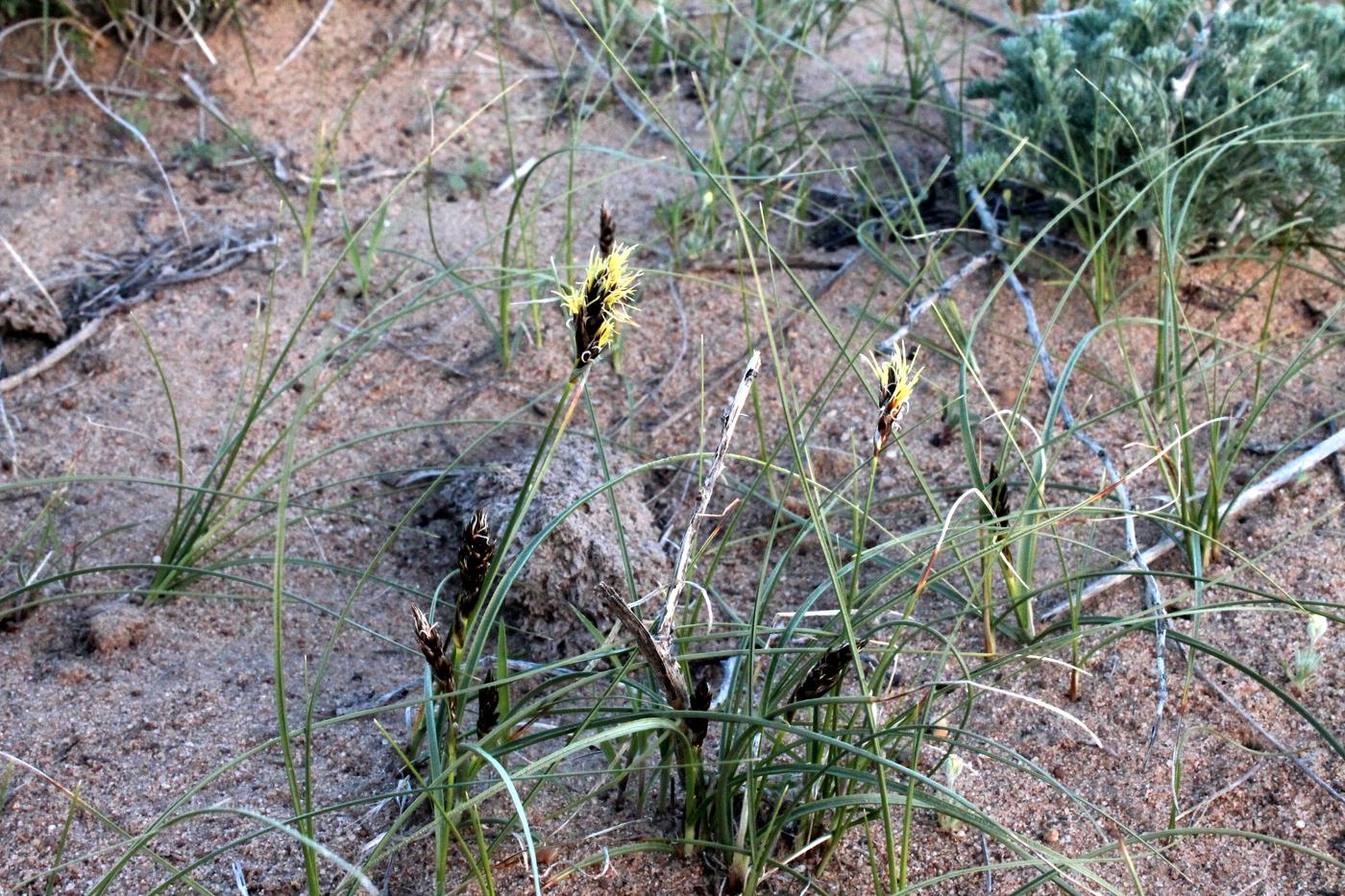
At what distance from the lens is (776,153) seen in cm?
292

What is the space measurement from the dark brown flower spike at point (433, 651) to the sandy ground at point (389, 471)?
31cm

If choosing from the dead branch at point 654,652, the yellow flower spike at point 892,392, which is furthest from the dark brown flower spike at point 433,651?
the yellow flower spike at point 892,392

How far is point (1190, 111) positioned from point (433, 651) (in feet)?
6.57

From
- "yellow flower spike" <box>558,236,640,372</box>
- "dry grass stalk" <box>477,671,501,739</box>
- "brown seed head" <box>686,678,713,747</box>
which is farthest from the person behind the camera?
"dry grass stalk" <box>477,671,501,739</box>

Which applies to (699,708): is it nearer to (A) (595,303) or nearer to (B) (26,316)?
(A) (595,303)

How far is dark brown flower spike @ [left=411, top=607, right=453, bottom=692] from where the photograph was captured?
4.20 feet

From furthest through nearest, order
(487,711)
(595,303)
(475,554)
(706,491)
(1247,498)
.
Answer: (1247,498) → (487,711) → (706,491) → (475,554) → (595,303)

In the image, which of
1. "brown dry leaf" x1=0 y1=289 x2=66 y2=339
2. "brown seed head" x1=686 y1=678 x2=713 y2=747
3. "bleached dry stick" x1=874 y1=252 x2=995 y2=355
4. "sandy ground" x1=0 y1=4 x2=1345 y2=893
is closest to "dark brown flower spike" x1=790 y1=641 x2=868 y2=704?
"brown seed head" x1=686 y1=678 x2=713 y2=747

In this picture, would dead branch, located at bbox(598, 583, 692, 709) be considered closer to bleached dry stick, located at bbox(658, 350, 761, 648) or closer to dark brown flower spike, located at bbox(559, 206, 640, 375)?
bleached dry stick, located at bbox(658, 350, 761, 648)

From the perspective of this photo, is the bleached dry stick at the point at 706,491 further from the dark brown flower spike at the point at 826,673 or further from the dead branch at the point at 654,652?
the dark brown flower spike at the point at 826,673

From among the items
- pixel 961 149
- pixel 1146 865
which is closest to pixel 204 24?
pixel 961 149

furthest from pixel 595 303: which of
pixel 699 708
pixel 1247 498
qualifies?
pixel 1247 498

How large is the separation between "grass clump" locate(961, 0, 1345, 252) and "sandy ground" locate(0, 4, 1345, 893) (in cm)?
23

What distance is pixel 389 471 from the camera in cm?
220
